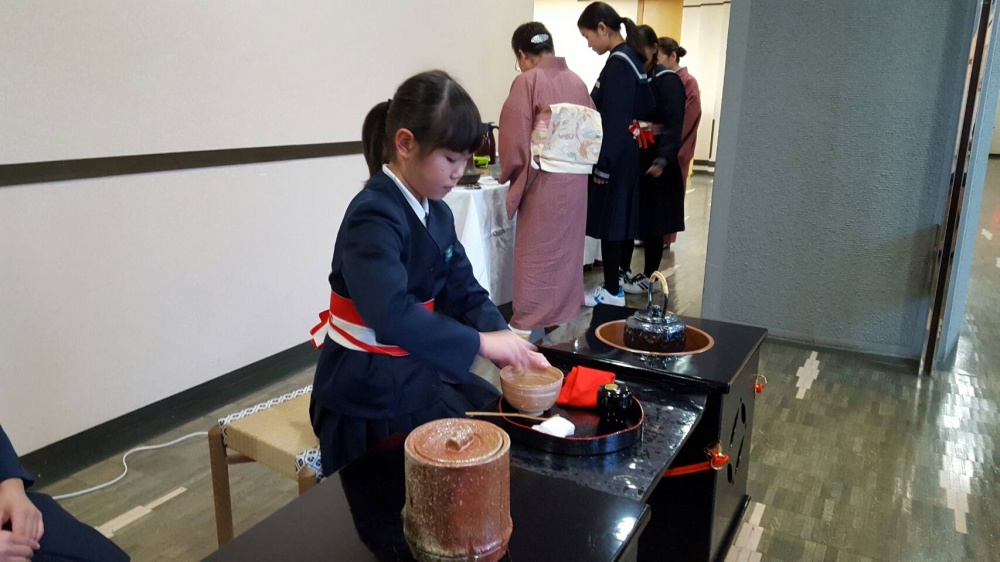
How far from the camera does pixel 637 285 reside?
12.6ft

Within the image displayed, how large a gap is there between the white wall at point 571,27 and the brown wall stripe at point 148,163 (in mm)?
6210

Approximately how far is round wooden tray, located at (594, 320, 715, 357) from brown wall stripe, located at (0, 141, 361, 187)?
1438 mm

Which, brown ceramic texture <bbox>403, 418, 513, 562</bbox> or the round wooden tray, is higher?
brown ceramic texture <bbox>403, 418, 513, 562</bbox>

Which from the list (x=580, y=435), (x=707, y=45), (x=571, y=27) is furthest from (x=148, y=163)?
(x=707, y=45)

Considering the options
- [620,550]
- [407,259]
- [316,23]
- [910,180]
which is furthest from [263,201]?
[910,180]

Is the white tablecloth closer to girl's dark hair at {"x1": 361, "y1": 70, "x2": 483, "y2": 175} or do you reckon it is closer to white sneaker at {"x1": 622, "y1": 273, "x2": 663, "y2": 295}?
white sneaker at {"x1": 622, "y1": 273, "x2": 663, "y2": 295}

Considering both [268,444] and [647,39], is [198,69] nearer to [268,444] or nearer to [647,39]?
[268,444]

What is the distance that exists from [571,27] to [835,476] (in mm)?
7505

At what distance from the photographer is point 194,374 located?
226 cm

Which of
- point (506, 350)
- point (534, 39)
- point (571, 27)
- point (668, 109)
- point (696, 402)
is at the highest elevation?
point (571, 27)

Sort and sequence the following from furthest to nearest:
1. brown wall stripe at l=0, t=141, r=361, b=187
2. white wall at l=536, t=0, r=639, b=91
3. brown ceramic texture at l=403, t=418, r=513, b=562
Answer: white wall at l=536, t=0, r=639, b=91 → brown wall stripe at l=0, t=141, r=361, b=187 → brown ceramic texture at l=403, t=418, r=513, b=562

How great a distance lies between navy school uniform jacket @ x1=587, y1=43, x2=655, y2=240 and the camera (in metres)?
2.90

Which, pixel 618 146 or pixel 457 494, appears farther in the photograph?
pixel 618 146

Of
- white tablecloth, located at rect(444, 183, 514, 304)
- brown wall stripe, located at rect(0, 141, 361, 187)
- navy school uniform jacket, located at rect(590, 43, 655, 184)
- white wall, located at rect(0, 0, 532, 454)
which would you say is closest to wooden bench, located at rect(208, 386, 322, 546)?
white wall, located at rect(0, 0, 532, 454)
